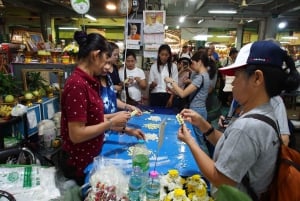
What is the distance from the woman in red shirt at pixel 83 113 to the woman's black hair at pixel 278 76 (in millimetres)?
910

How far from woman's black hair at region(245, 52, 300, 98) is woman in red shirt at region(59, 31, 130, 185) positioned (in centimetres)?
91

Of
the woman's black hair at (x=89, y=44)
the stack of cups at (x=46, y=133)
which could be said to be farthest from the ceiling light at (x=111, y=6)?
the woman's black hair at (x=89, y=44)

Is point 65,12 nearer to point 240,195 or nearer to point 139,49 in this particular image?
point 139,49

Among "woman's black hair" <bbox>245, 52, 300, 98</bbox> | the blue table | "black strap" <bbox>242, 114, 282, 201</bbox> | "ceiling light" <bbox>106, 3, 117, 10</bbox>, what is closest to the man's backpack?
"black strap" <bbox>242, 114, 282, 201</bbox>

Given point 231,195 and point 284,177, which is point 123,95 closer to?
point 284,177

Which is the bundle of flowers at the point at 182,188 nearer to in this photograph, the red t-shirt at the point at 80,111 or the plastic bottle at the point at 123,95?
the red t-shirt at the point at 80,111

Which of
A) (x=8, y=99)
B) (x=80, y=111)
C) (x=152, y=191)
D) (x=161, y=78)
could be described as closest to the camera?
(x=152, y=191)

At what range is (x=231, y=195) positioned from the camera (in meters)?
0.50

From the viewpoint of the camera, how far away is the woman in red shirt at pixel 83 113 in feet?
4.44

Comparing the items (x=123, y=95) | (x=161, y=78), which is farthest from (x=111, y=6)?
(x=123, y=95)

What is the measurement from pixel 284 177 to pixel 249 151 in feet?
0.53

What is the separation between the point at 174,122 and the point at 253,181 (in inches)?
67.2

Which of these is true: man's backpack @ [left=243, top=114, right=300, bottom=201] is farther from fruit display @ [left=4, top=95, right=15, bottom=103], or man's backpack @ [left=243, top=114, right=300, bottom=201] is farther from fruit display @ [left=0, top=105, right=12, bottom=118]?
fruit display @ [left=4, top=95, right=15, bottom=103]

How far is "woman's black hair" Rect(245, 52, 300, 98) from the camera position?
0.94 metres
